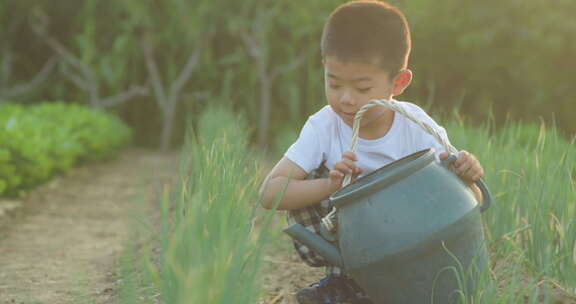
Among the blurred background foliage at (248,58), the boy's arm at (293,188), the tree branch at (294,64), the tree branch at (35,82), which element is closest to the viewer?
the boy's arm at (293,188)

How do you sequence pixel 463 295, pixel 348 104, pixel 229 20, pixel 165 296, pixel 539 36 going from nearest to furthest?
1. pixel 165 296
2. pixel 463 295
3. pixel 348 104
4. pixel 539 36
5. pixel 229 20

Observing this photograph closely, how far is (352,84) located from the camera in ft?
6.40

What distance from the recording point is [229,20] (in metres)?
7.49

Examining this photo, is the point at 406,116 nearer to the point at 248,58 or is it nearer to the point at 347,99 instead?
the point at 347,99

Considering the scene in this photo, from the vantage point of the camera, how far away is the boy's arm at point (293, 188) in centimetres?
202

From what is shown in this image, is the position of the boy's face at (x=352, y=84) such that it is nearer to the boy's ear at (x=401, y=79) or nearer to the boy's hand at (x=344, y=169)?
the boy's ear at (x=401, y=79)

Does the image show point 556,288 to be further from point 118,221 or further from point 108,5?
point 108,5

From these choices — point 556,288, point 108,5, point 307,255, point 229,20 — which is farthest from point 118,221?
point 108,5

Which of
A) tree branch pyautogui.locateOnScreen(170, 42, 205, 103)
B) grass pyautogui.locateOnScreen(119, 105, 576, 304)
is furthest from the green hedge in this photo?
grass pyautogui.locateOnScreen(119, 105, 576, 304)

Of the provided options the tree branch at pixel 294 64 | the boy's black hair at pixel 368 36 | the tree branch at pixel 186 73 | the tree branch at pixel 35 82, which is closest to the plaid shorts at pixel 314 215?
the boy's black hair at pixel 368 36

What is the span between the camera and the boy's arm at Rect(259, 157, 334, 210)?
2021mm

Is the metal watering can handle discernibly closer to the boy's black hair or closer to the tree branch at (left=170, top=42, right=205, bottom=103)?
the boy's black hair

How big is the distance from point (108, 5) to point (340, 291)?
6.70 m

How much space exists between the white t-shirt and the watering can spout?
27cm
